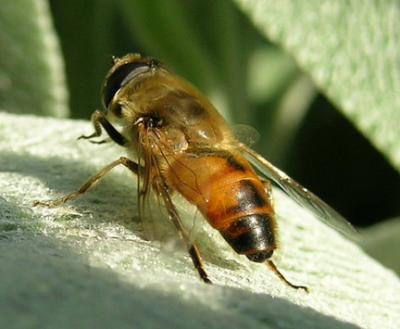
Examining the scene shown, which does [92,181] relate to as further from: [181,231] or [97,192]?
[181,231]

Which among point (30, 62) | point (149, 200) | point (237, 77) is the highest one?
point (149, 200)

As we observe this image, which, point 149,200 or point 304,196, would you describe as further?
point 304,196

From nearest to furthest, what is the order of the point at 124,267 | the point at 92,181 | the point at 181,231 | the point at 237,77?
the point at 124,267 < the point at 181,231 < the point at 92,181 < the point at 237,77

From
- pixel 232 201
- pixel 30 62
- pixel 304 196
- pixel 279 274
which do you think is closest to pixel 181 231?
pixel 232 201

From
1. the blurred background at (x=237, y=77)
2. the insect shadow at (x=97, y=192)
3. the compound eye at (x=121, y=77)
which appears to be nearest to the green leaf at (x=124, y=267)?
the insect shadow at (x=97, y=192)

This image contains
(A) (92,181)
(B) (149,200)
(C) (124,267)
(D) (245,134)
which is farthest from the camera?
(D) (245,134)

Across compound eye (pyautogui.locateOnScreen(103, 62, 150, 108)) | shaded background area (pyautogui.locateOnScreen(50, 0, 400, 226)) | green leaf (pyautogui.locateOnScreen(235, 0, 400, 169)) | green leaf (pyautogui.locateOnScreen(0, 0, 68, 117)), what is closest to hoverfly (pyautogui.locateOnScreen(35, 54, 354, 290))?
compound eye (pyautogui.locateOnScreen(103, 62, 150, 108))

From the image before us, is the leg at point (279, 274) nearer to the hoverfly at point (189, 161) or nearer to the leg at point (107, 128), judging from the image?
the hoverfly at point (189, 161)
